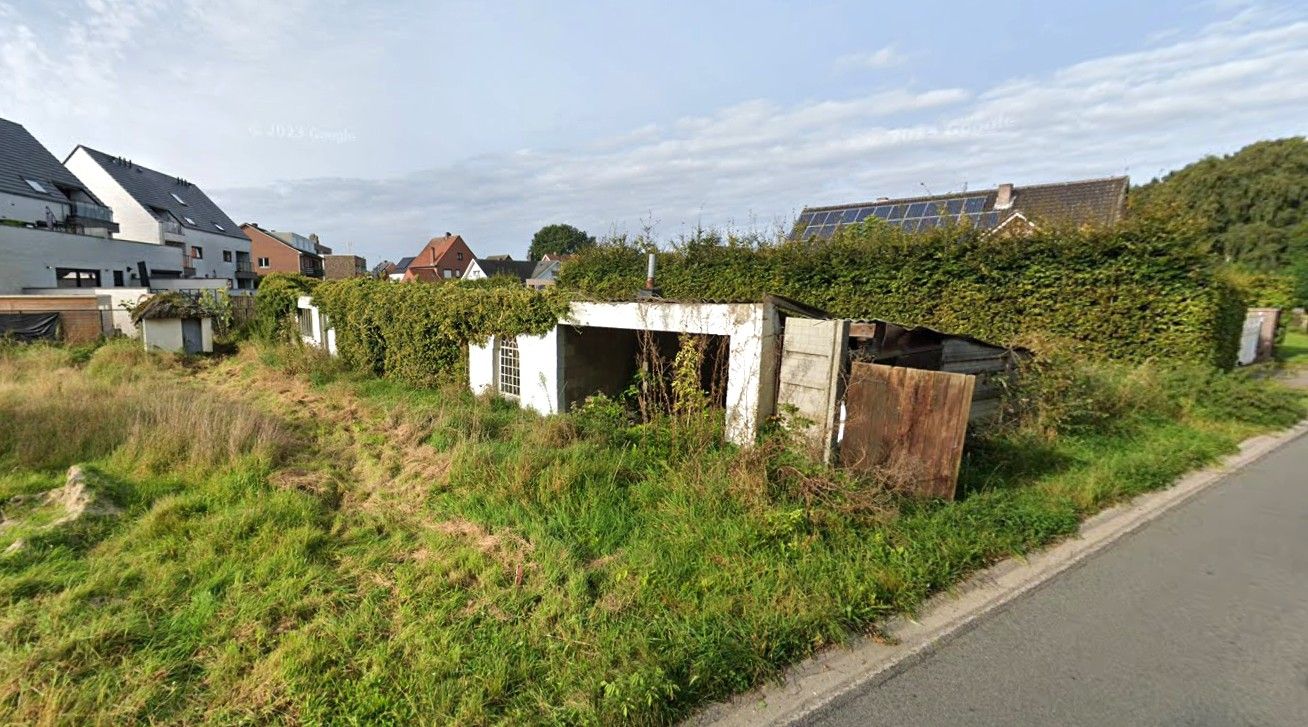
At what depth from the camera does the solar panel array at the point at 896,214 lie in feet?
62.9

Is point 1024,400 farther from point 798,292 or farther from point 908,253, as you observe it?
point 798,292

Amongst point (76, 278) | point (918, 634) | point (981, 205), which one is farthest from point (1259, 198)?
point (76, 278)

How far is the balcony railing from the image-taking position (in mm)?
29484

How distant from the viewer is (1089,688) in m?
2.90

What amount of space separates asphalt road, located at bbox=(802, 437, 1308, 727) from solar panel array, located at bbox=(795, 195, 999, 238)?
1519 centimetres

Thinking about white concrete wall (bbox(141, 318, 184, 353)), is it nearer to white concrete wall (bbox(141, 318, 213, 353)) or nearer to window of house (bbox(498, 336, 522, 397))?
white concrete wall (bbox(141, 318, 213, 353))

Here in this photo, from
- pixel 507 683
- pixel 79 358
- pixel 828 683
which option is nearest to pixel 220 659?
pixel 507 683

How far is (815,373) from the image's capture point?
18.8 ft

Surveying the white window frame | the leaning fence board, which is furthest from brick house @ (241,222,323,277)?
the leaning fence board

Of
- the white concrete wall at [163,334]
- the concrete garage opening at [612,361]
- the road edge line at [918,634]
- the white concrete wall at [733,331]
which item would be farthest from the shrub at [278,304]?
the road edge line at [918,634]

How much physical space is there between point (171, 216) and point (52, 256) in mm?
16357

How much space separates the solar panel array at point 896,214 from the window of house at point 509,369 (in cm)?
1248

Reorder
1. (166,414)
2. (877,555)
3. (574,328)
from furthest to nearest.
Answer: (574,328), (166,414), (877,555)

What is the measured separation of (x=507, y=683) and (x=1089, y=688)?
10.6 ft
